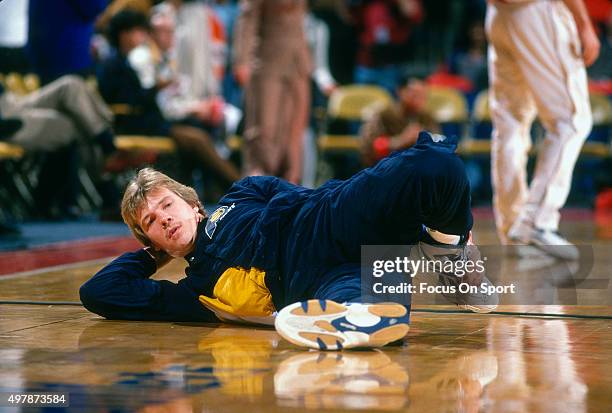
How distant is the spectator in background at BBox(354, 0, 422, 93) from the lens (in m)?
12.0

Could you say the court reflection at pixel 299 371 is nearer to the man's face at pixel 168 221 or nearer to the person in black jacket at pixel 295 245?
the person in black jacket at pixel 295 245

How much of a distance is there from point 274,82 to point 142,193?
5.55m

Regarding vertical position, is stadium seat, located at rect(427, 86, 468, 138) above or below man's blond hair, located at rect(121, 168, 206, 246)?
below

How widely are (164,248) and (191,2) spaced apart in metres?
8.18

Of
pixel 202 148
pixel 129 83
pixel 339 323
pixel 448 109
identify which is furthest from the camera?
pixel 448 109

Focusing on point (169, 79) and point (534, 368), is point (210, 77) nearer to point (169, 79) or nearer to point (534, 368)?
point (169, 79)

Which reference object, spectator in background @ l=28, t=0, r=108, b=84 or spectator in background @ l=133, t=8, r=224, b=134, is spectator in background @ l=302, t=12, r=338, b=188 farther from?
spectator in background @ l=28, t=0, r=108, b=84

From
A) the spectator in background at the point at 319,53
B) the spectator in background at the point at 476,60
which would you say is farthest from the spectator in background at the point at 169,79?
the spectator in background at the point at 476,60

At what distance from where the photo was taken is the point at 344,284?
3049 mm

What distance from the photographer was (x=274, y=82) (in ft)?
29.0

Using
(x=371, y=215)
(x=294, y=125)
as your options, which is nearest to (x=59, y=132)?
(x=294, y=125)

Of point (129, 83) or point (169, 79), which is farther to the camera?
point (169, 79)

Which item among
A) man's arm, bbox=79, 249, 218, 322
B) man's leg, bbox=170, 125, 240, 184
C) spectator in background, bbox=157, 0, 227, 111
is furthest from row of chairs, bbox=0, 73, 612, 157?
man's arm, bbox=79, 249, 218, 322

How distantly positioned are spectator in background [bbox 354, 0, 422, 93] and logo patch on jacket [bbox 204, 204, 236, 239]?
341 inches
